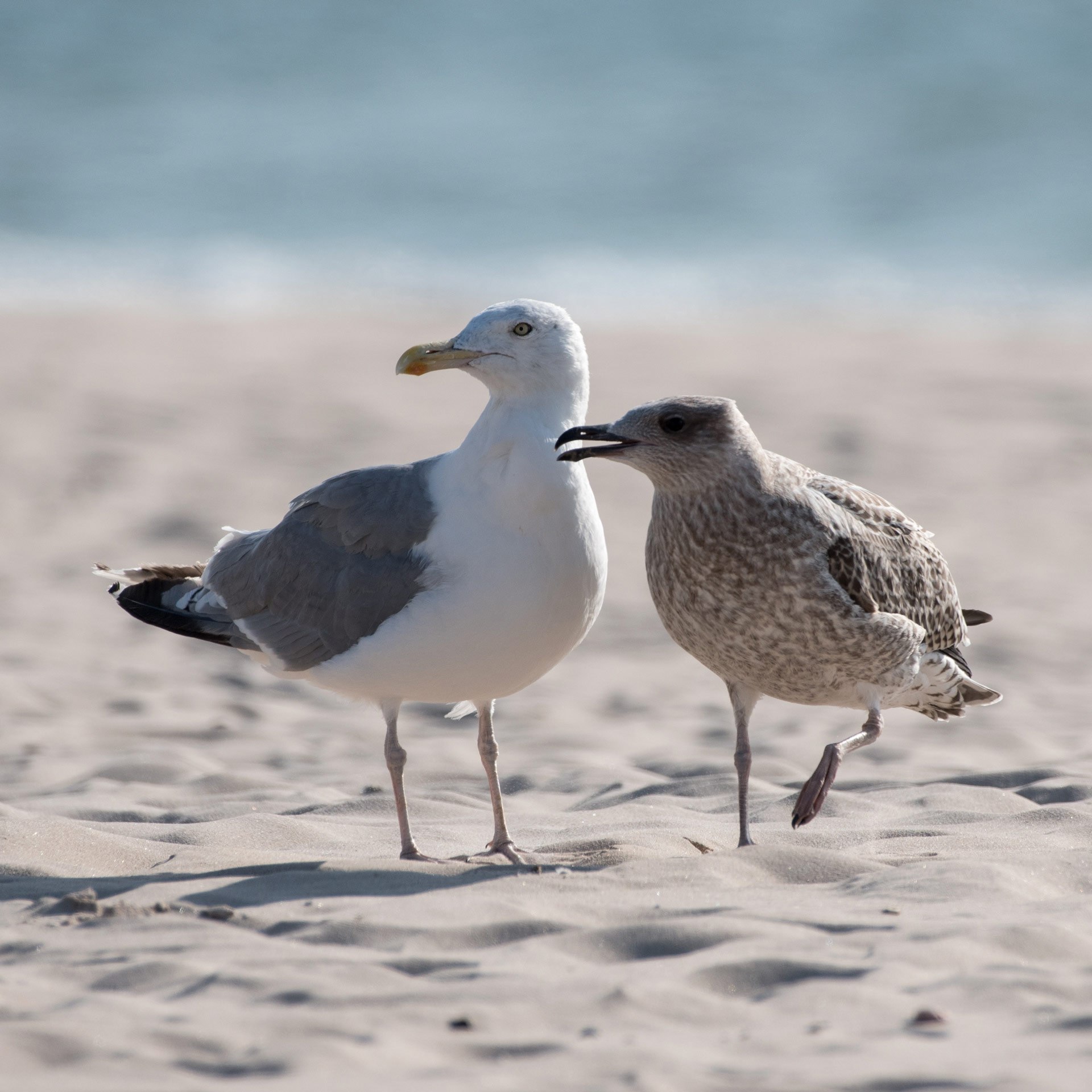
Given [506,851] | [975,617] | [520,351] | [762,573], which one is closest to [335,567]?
[520,351]

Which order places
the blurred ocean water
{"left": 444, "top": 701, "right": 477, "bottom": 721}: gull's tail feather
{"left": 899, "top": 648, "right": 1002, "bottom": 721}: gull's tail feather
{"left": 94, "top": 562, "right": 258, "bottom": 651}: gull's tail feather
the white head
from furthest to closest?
the blurred ocean water, {"left": 444, "top": 701, "right": 477, "bottom": 721}: gull's tail feather, {"left": 94, "top": 562, "right": 258, "bottom": 651}: gull's tail feather, {"left": 899, "top": 648, "right": 1002, "bottom": 721}: gull's tail feather, the white head

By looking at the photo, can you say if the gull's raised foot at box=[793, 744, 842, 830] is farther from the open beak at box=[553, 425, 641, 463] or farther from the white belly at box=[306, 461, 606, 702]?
the open beak at box=[553, 425, 641, 463]

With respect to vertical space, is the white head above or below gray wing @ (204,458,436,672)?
above

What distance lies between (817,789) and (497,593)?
3.68 feet

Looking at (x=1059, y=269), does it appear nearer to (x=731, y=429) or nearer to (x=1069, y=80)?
(x=1069, y=80)

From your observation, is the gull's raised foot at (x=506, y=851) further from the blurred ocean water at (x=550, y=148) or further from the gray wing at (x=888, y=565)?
the blurred ocean water at (x=550, y=148)

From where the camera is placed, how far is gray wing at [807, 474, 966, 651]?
14.6 ft

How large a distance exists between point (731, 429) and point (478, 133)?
24458 millimetres

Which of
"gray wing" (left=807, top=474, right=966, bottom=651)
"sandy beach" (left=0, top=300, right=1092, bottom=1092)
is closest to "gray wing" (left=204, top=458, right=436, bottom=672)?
"sandy beach" (left=0, top=300, right=1092, bottom=1092)

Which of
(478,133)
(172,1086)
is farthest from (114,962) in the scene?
(478,133)

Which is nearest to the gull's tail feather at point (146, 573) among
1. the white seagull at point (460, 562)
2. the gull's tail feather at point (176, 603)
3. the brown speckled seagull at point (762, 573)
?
Answer: the gull's tail feather at point (176, 603)

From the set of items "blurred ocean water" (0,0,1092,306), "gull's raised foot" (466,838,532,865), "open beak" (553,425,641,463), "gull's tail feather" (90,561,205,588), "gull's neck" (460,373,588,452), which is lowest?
"gull's raised foot" (466,838,532,865)

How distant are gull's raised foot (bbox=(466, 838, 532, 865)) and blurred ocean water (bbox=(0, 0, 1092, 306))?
15199 millimetres

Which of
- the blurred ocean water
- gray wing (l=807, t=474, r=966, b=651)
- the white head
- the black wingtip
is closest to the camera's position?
gray wing (l=807, t=474, r=966, b=651)
